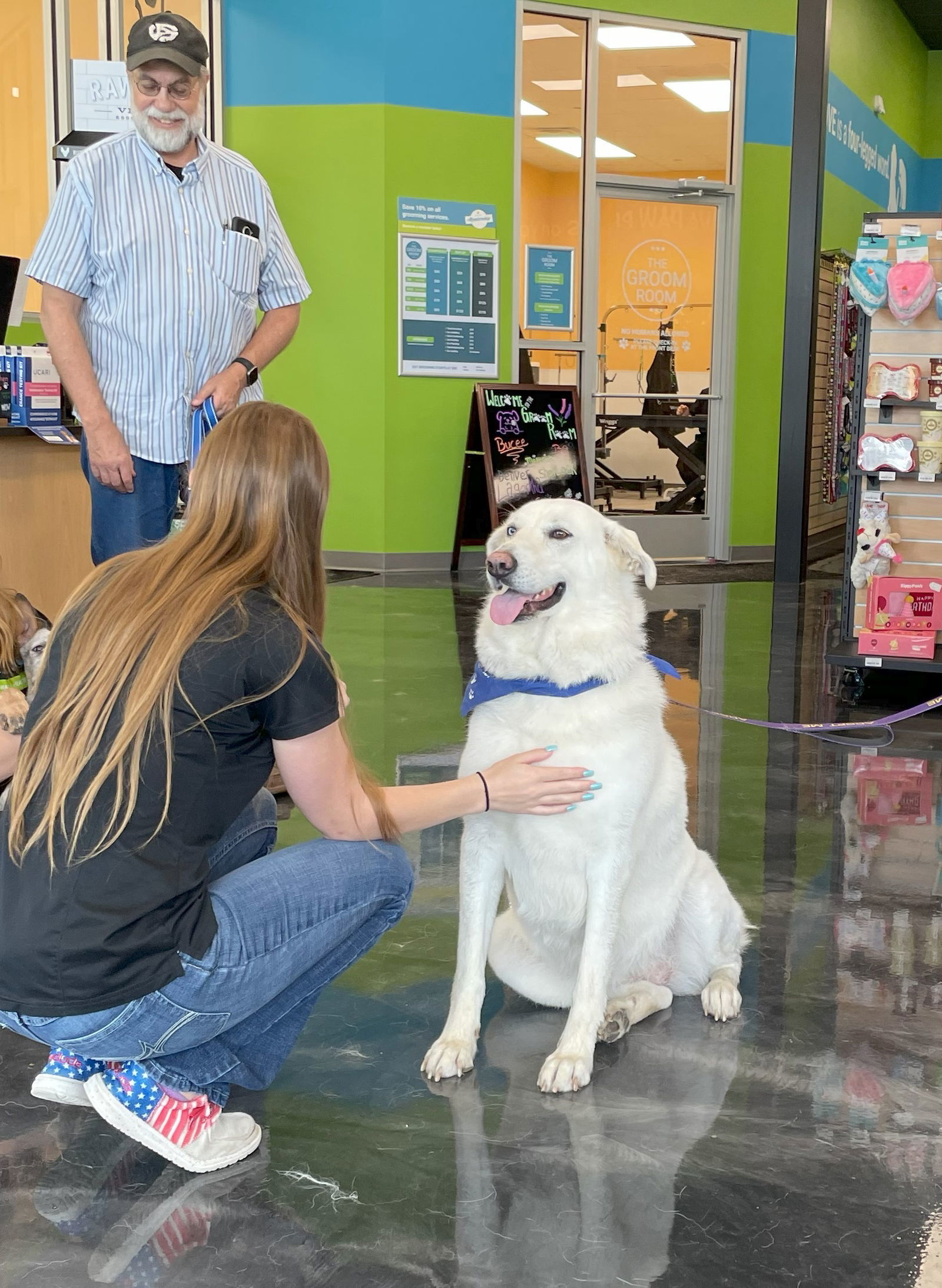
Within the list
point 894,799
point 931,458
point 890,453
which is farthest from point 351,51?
point 894,799

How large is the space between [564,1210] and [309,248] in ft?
24.9

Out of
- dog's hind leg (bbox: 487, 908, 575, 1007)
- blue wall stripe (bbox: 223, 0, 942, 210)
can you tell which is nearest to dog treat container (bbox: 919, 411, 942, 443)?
dog's hind leg (bbox: 487, 908, 575, 1007)

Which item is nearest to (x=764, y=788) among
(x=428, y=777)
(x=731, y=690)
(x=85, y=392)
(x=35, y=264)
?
(x=428, y=777)

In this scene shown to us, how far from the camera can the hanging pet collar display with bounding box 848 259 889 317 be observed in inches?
202

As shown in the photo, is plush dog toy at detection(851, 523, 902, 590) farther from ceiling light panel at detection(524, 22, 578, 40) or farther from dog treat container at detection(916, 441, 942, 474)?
ceiling light panel at detection(524, 22, 578, 40)

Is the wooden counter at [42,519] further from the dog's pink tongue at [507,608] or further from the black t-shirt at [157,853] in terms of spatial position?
the black t-shirt at [157,853]

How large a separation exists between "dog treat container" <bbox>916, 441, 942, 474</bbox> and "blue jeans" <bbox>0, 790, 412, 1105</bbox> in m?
3.72

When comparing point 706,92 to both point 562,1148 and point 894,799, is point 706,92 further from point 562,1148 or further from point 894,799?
point 562,1148

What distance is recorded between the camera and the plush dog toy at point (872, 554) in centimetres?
534

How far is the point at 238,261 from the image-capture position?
3322 mm

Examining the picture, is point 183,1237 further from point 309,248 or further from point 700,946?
point 309,248

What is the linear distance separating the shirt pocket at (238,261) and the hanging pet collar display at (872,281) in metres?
2.77

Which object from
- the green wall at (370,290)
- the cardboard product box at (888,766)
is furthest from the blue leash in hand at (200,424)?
the green wall at (370,290)

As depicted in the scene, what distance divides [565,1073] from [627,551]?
91cm
